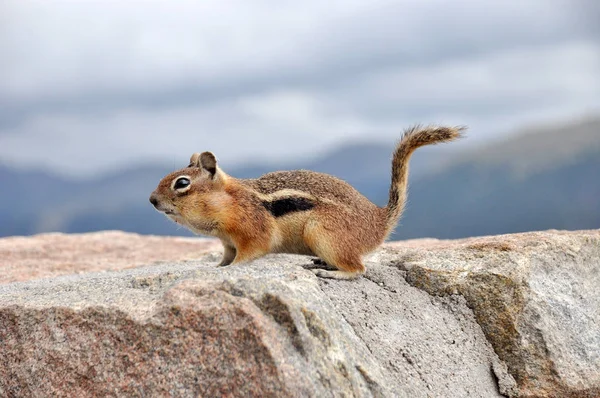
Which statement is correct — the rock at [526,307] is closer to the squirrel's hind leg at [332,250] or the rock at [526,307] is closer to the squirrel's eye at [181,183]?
the squirrel's hind leg at [332,250]

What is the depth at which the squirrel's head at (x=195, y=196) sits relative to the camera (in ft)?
18.9

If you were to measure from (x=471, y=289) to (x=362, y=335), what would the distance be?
1.34m

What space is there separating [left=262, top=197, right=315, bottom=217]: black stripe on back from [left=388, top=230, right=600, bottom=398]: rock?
42.9 inches

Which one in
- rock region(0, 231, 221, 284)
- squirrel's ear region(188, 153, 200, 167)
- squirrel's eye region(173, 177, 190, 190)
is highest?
squirrel's ear region(188, 153, 200, 167)

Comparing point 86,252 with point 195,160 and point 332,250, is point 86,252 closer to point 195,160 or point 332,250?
point 195,160

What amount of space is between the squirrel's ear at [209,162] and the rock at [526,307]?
70.9 inches

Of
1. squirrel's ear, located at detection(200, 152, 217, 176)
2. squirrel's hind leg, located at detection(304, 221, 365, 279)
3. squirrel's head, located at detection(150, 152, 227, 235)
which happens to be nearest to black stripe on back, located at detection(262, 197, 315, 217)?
squirrel's hind leg, located at detection(304, 221, 365, 279)

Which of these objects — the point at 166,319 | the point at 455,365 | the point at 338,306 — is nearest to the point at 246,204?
the point at 338,306

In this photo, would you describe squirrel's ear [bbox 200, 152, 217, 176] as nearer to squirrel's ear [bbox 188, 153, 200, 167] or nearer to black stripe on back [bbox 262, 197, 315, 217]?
squirrel's ear [bbox 188, 153, 200, 167]

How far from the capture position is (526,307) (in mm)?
5824

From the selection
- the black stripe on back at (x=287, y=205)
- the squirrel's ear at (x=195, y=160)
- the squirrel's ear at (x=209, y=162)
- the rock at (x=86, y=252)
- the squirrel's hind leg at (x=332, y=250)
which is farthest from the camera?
the rock at (x=86, y=252)

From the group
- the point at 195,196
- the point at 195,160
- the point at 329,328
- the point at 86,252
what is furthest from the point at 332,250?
the point at 86,252

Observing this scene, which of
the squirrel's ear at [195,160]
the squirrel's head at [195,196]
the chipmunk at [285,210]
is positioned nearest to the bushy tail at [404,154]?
the chipmunk at [285,210]

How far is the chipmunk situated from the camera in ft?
18.1
